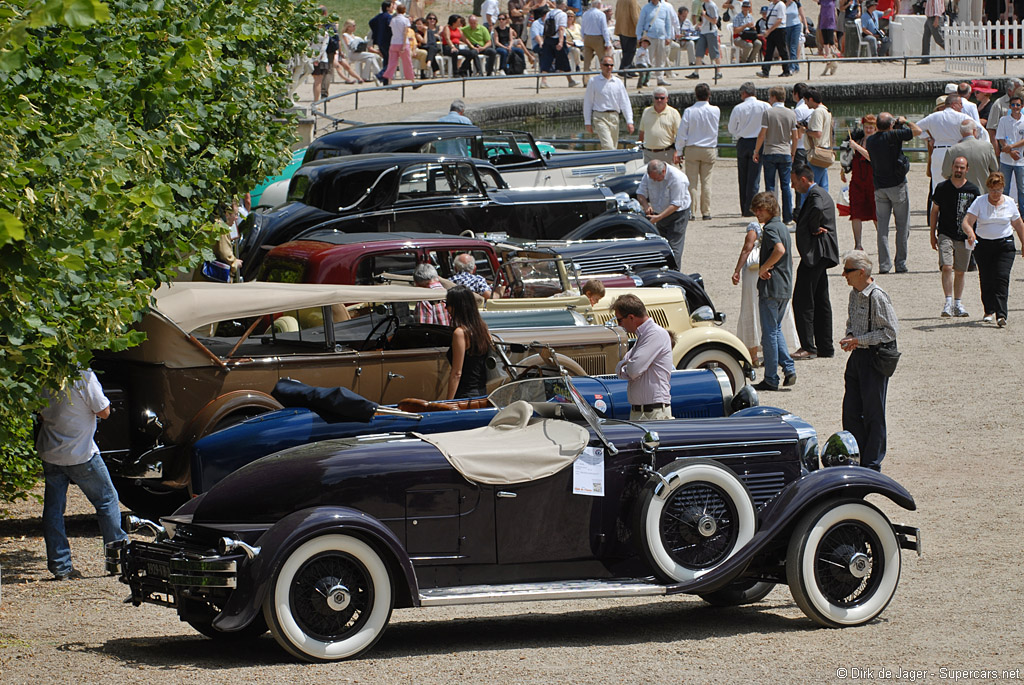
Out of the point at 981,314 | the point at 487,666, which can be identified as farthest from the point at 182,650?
the point at 981,314

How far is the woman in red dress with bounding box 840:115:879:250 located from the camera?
17.7 metres

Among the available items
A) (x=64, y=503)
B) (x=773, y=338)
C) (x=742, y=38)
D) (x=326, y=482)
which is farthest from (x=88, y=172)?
(x=742, y=38)

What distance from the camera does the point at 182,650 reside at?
6.75 m

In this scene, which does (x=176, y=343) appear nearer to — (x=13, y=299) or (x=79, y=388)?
(x=79, y=388)

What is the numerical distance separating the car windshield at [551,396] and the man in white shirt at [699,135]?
12924 mm

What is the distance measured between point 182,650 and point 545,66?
29431 millimetres

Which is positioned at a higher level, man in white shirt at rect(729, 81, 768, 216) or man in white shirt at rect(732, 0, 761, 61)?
man in white shirt at rect(732, 0, 761, 61)

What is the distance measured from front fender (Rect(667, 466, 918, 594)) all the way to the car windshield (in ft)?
2.73

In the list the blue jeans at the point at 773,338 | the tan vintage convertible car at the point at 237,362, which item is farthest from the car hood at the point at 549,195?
the tan vintage convertible car at the point at 237,362

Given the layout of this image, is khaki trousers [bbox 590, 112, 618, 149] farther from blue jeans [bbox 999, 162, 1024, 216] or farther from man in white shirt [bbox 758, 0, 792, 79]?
man in white shirt [bbox 758, 0, 792, 79]

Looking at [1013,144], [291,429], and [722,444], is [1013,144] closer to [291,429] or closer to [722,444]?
[722,444]

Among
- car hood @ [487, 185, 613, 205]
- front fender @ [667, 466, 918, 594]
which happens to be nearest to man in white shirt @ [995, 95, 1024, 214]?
car hood @ [487, 185, 613, 205]

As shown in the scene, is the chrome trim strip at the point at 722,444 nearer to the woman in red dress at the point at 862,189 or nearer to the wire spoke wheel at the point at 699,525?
the wire spoke wheel at the point at 699,525

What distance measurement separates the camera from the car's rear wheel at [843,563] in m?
6.93
